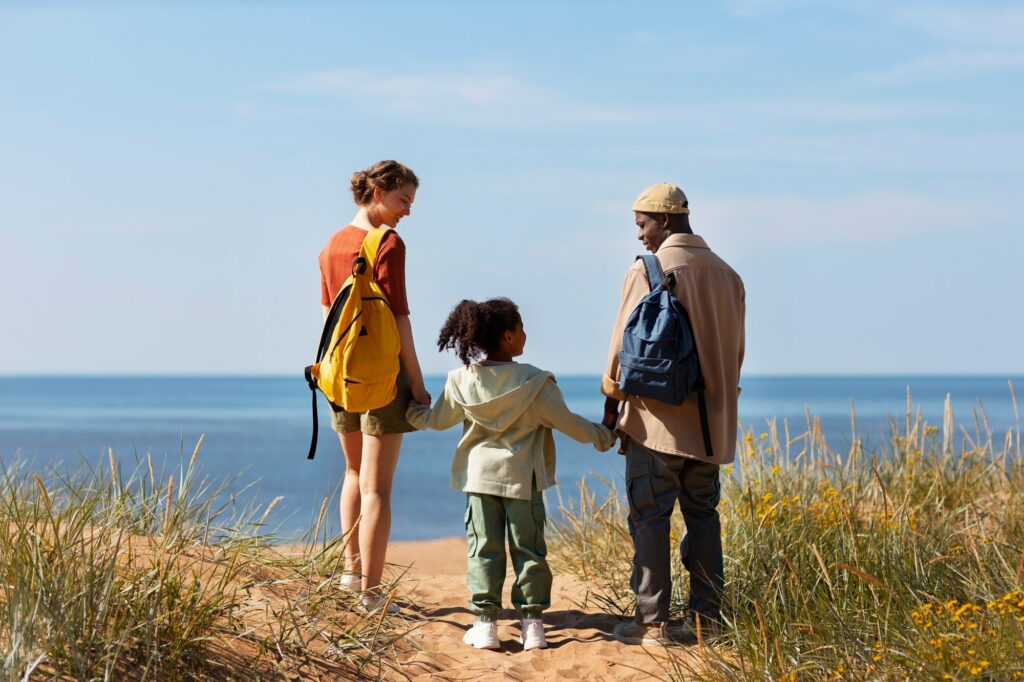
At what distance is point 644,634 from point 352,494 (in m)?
1.60

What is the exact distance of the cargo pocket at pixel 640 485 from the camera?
490 cm

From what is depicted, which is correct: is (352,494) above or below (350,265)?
below

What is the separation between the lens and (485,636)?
5.01m

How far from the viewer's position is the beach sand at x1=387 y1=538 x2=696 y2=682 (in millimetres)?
4715

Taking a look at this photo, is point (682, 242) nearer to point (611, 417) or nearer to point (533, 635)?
point (611, 417)

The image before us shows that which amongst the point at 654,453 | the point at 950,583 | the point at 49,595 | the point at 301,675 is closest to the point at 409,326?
the point at 654,453

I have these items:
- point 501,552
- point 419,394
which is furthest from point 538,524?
point 419,394

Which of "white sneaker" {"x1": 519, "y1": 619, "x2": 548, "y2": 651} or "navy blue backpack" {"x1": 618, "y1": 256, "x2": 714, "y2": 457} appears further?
"white sneaker" {"x1": 519, "y1": 619, "x2": 548, "y2": 651}

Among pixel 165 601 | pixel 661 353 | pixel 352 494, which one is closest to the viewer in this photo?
pixel 165 601

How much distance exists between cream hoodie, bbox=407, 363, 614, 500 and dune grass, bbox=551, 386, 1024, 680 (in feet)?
3.30

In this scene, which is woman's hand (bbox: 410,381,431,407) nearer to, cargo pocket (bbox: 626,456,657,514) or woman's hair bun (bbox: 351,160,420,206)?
woman's hair bun (bbox: 351,160,420,206)

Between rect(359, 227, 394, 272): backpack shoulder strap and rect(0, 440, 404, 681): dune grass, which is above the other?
rect(359, 227, 394, 272): backpack shoulder strap

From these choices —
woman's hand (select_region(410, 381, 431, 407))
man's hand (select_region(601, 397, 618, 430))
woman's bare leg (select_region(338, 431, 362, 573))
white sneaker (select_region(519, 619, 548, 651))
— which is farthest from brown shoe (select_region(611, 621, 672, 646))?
woman's hand (select_region(410, 381, 431, 407))

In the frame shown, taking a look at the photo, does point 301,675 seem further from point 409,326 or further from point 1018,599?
point 1018,599
